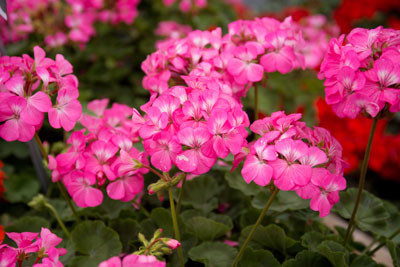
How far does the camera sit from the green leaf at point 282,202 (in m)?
0.82

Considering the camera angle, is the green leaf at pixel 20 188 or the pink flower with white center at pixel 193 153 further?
the green leaf at pixel 20 188

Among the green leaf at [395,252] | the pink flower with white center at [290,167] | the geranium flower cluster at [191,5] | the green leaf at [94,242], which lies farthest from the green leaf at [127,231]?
the geranium flower cluster at [191,5]

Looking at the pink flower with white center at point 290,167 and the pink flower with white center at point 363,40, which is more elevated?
the pink flower with white center at point 363,40

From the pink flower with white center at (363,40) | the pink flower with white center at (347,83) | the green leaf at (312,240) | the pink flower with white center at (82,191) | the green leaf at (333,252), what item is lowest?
the green leaf at (312,240)

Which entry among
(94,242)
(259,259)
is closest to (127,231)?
(94,242)

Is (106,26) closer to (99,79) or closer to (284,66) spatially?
(99,79)

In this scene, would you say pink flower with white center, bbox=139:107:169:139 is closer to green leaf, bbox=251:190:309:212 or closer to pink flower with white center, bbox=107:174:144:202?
pink flower with white center, bbox=107:174:144:202

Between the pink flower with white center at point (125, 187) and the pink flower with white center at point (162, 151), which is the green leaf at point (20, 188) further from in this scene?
the pink flower with white center at point (162, 151)

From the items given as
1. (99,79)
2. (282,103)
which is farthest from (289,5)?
(99,79)

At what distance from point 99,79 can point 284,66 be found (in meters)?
1.15

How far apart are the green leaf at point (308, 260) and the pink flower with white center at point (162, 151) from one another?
0.30 m

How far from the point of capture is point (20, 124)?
59cm

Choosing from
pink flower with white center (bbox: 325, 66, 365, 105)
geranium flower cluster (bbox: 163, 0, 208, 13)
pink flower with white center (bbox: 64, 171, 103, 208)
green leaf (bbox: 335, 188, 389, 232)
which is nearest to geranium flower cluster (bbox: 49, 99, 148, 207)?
pink flower with white center (bbox: 64, 171, 103, 208)

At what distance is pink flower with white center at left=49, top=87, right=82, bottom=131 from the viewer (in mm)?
622
